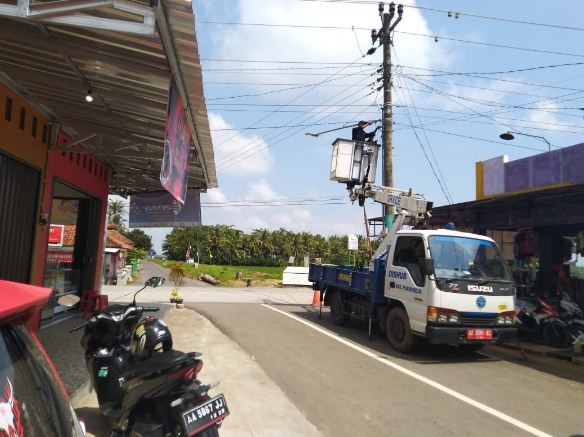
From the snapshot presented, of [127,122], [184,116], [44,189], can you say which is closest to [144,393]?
[184,116]

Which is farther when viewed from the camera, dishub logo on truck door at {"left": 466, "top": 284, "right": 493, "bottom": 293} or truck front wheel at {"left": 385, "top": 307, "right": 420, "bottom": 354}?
truck front wheel at {"left": 385, "top": 307, "right": 420, "bottom": 354}

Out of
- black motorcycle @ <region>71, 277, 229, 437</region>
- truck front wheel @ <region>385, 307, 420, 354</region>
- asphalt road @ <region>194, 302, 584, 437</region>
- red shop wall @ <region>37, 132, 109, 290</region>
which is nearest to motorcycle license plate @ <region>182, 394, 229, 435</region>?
black motorcycle @ <region>71, 277, 229, 437</region>

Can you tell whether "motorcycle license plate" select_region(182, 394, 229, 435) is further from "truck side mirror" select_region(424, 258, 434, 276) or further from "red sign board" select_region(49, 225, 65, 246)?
"red sign board" select_region(49, 225, 65, 246)

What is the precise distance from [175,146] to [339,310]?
297 inches

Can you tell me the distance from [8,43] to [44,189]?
3.87m

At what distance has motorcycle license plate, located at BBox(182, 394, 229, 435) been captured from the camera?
333cm

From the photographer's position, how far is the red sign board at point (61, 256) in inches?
450

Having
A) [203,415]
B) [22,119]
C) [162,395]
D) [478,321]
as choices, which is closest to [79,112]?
[22,119]

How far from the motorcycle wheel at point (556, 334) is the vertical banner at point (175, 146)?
801 cm

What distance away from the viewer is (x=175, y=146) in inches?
250

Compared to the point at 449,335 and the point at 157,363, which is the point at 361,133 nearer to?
the point at 449,335

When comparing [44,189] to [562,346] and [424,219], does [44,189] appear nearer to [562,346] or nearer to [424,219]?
[424,219]

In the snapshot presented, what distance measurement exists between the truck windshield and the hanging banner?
7.90 metres

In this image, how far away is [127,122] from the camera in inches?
317
